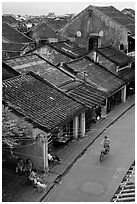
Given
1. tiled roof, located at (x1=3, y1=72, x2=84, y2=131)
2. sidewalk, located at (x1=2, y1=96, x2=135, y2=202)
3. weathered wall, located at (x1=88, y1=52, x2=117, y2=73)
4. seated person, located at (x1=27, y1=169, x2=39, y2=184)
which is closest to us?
sidewalk, located at (x1=2, y1=96, x2=135, y2=202)

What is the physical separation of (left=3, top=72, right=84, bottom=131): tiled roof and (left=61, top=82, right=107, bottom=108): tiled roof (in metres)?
2.31

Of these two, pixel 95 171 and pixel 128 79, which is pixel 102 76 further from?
pixel 95 171

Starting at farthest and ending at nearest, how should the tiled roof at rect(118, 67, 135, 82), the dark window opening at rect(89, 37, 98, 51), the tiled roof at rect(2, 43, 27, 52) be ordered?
1. the tiled roof at rect(2, 43, 27, 52)
2. the dark window opening at rect(89, 37, 98, 51)
3. the tiled roof at rect(118, 67, 135, 82)

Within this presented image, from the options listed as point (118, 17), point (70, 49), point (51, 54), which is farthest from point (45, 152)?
point (118, 17)

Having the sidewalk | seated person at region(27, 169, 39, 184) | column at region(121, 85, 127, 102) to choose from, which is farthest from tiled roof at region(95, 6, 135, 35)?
seated person at region(27, 169, 39, 184)

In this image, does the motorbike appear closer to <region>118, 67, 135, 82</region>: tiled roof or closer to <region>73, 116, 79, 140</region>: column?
<region>73, 116, 79, 140</region>: column

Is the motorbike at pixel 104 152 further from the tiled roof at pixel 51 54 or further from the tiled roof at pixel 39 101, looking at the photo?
the tiled roof at pixel 51 54

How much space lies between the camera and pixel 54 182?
59.6 ft

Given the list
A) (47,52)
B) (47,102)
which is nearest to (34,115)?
(47,102)

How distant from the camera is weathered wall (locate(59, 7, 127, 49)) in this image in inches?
1630

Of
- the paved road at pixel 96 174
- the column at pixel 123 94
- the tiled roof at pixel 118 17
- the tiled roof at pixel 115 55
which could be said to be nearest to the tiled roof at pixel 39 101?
the paved road at pixel 96 174

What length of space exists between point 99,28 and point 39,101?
23.2 meters

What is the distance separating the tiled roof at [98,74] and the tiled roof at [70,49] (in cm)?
591

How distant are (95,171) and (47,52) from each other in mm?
18068
